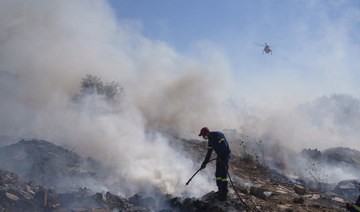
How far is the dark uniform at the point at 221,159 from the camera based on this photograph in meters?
5.50

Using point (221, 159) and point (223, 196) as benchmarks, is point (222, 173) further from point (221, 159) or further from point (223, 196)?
point (223, 196)

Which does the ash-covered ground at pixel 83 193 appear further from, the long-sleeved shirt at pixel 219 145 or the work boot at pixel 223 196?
the long-sleeved shirt at pixel 219 145

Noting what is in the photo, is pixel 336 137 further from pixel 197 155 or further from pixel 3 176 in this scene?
pixel 3 176

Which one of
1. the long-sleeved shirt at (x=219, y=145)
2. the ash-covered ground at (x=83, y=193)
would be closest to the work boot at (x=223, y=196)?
the ash-covered ground at (x=83, y=193)

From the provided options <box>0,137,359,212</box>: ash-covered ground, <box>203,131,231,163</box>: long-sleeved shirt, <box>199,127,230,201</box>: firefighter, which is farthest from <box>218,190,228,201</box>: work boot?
<box>203,131,231,163</box>: long-sleeved shirt

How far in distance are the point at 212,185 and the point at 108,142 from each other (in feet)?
18.3

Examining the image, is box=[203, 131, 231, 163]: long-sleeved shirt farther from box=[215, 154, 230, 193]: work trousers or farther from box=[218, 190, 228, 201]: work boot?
box=[218, 190, 228, 201]: work boot

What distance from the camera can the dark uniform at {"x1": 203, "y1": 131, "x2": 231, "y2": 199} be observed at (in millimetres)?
5505

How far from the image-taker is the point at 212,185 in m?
7.36

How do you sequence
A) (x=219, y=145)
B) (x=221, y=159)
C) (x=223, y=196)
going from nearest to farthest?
(x=223, y=196)
(x=221, y=159)
(x=219, y=145)

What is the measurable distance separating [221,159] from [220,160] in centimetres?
17

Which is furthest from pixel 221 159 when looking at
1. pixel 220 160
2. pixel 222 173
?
pixel 222 173

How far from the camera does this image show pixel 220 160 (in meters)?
5.52

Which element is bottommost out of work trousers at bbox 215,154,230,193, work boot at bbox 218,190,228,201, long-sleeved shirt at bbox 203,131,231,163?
work boot at bbox 218,190,228,201
